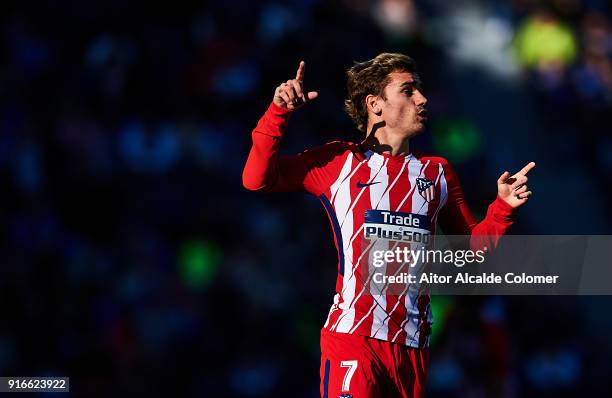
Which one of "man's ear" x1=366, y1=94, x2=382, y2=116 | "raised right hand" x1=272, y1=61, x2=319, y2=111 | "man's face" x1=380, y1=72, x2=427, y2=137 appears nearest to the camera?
"raised right hand" x1=272, y1=61, x2=319, y2=111

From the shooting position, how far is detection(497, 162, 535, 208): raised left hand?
585 centimetres

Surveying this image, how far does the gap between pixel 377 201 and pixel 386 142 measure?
44cm

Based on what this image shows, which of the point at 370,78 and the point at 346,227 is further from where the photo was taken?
the point at 370,78

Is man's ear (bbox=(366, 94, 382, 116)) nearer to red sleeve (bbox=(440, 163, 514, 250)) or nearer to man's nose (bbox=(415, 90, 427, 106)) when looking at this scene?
man's nose (bbox=(415, 90, 427, 106))

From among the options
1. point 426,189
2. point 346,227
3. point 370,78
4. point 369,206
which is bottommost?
point 346,227

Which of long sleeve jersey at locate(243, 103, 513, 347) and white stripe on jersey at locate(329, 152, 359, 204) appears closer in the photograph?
long sleeve jersey at locate(243, 103, 513, 347)

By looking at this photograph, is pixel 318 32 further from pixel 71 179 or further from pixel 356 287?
pixel 356 287

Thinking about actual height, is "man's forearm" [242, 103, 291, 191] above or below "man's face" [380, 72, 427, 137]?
below

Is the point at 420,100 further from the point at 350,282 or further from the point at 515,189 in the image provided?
the point at 350,282

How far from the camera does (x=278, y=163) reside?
19.3 feet

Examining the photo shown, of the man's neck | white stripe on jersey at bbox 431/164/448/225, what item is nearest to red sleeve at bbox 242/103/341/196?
the man's neck

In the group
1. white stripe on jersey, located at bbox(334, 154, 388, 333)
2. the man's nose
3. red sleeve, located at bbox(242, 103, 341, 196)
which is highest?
the man's nose

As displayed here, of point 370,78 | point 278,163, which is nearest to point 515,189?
point 370,78

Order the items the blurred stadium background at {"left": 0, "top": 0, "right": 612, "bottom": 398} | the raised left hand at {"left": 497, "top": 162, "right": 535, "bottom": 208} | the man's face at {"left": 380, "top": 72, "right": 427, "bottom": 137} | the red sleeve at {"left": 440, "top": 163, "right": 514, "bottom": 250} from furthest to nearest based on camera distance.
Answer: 1. the blurred stadium background at {"left": 0, "top": 0, "right": 612, "bottom": 398}
2. the man's face at {"left": 380, "top": 72, "right": 427, "bottom": 137}
3. the red sleeve at {"left": 440, "top": 163, "right": 514, "bottom": 250}
4. the raised left hand at {"left": 497, "top": 162, "right": 535, "bottom": 208}
